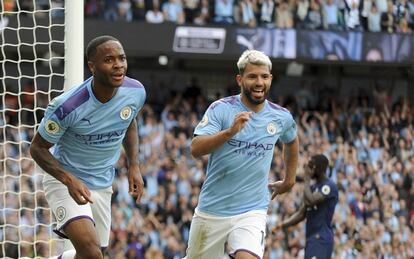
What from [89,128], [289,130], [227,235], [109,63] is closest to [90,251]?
[89,128]

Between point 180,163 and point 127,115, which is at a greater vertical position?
point 127,115

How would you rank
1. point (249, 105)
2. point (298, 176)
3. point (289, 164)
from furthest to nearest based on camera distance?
1. point (298, 176)
2. point (289, 164)
3. point (249, 105)

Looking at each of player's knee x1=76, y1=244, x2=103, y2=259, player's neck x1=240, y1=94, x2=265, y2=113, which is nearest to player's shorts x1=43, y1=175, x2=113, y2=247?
player's knee x1=76, y1=244, x2=103, y2=259

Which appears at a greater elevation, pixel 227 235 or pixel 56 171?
pixel 56 171

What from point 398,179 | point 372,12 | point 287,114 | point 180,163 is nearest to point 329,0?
point 372,12

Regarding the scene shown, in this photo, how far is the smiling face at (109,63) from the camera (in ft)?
26.8

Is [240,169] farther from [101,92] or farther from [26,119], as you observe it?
[26,119]

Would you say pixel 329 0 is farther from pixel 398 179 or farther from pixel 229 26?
pixel 398 179

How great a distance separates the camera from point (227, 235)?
850cm

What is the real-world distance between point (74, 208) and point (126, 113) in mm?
854

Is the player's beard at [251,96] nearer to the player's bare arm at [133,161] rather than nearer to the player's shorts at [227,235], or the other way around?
the player's shorts at [227,235]

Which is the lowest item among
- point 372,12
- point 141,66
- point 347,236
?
point 347,236

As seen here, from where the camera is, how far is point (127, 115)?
27.8 ft

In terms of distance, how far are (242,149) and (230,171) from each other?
0.20m
